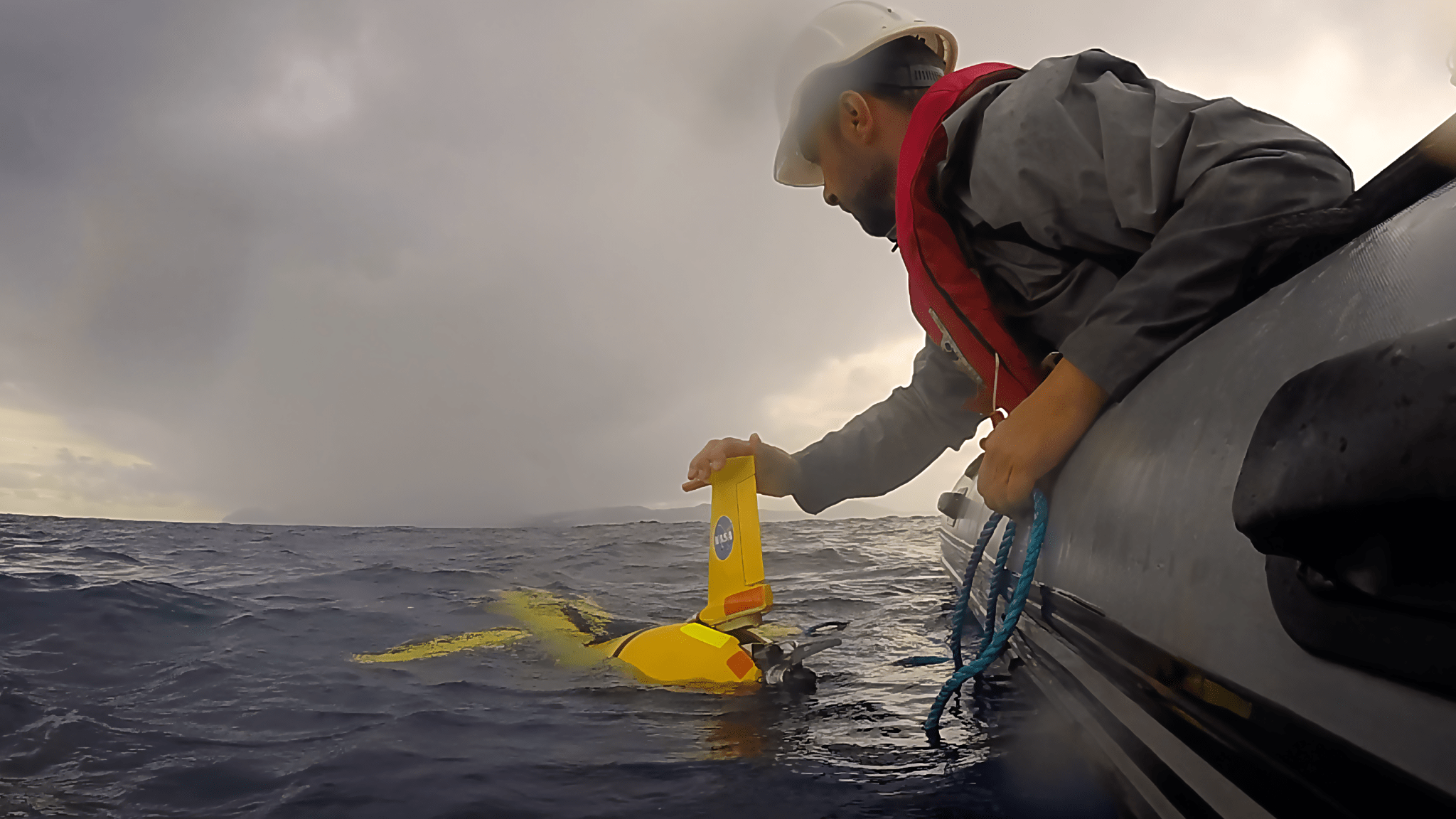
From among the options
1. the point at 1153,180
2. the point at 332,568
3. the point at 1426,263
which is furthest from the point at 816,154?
the point at 332,568

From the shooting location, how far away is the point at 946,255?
1.92 meters

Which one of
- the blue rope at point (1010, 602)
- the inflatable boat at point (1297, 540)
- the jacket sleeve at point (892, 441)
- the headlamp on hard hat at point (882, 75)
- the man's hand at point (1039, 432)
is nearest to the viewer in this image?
the inflatable boat at point (1297, 540)

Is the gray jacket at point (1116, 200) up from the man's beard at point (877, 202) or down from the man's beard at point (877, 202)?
down

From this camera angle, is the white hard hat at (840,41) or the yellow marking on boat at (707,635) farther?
the yellow marking on boat at (707,635)

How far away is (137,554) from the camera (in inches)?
347

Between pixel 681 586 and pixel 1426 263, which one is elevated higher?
pixel 1426 263

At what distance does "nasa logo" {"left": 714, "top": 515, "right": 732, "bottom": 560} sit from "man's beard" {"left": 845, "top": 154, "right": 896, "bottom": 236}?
1.18 meters

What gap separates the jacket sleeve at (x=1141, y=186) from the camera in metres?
1.24

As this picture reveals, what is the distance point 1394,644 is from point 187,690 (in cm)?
368

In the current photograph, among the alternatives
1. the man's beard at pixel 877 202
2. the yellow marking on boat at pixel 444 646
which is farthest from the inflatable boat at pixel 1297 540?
the yellow marking on boat at pixel 444 646

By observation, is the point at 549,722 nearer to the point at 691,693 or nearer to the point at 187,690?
the point at 691,693

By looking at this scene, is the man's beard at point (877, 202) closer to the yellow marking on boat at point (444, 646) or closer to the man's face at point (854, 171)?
the man's face at point (854, 171)

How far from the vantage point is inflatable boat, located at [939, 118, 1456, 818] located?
1.99ft

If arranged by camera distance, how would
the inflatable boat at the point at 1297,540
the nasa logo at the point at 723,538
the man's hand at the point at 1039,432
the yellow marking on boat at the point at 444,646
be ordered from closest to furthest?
the inflatable boat at the point at 1297,540, the man's hand at the point at 1039,432, the nasa logo at the point at 723,538, the yellow marking on boat at the point at 444,646
